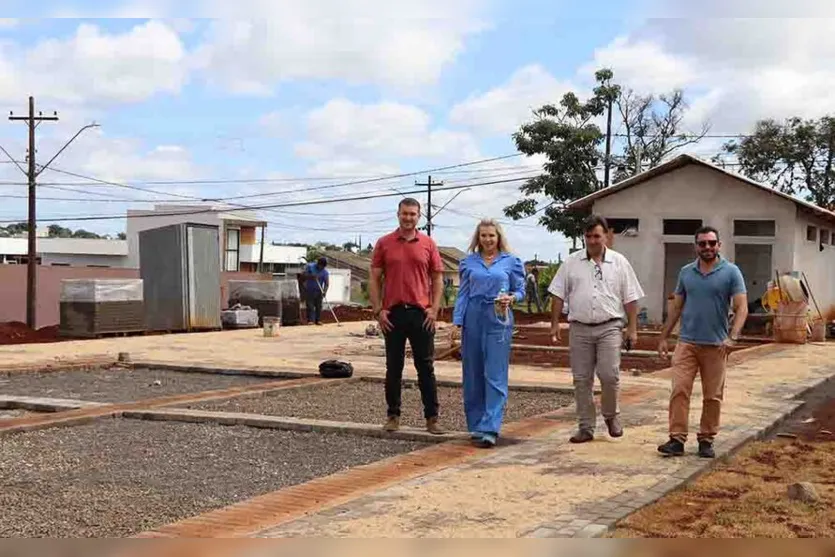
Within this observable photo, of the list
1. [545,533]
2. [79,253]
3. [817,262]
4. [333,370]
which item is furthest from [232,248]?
[545,533]

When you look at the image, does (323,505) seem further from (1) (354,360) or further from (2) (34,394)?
(1) (354,360)

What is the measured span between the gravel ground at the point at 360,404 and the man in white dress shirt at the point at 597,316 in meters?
1.41

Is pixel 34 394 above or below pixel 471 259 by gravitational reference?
below

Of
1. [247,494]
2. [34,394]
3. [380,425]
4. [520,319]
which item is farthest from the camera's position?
[520,319]

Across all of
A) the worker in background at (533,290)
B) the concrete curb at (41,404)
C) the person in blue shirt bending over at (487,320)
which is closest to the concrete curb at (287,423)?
the person in blue shirt bending over at (487,320)

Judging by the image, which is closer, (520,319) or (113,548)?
(113,548)

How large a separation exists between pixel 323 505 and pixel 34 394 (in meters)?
6.59

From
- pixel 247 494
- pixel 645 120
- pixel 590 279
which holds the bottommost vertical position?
pixel 247 494

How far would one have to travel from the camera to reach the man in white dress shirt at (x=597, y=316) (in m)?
7.42

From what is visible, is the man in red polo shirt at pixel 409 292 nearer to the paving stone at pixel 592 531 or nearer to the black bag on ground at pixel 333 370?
the paving stone at pixel 592 531

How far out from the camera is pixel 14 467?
6.73 m

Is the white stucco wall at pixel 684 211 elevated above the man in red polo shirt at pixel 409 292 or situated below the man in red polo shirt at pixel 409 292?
above

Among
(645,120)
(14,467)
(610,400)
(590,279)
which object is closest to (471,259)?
(590,279)

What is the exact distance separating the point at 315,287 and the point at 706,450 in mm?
19603
